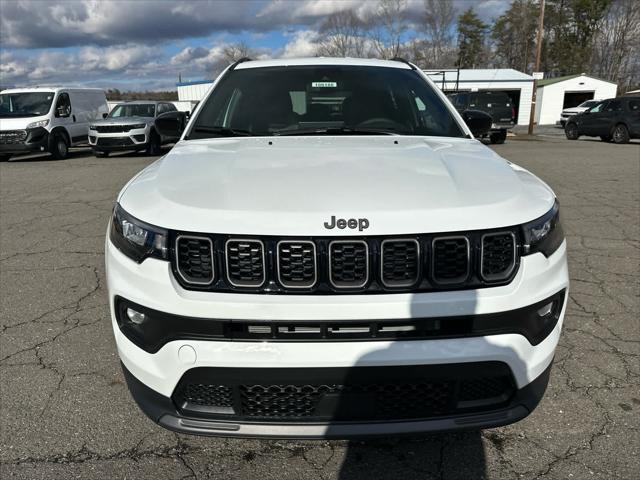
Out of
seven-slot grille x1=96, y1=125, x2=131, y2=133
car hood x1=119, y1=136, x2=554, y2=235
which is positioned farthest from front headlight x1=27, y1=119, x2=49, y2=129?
car hood x1=119, y1=136, x2=554, y2=235

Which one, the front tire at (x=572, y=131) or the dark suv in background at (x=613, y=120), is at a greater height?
the dark suv in background at (x=613, y=120)

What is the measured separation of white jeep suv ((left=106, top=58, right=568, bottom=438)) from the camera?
175cm

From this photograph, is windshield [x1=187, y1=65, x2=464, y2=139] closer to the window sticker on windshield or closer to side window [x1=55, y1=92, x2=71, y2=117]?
the window sticker on windshield

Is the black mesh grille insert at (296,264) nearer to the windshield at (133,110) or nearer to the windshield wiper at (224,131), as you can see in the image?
the windshield wiper at (224,131)

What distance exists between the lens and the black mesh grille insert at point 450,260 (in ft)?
5.84

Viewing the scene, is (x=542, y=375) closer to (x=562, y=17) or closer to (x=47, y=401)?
(x=47, y=401)

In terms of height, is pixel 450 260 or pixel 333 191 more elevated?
pixel 333 191

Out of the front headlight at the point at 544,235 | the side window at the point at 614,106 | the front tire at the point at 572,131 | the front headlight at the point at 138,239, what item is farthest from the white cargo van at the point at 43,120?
the side window at the point at 614,106

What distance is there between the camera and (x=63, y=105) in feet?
50.2

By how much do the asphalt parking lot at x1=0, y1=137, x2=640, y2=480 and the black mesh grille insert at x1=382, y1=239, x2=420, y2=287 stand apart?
2.87 feet

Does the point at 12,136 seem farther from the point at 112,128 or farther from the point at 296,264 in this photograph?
the point at 296,264

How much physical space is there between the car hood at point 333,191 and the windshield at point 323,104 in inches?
23.9

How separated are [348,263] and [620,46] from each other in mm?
69977

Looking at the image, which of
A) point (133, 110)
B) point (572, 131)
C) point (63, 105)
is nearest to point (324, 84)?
point (133, 110)
